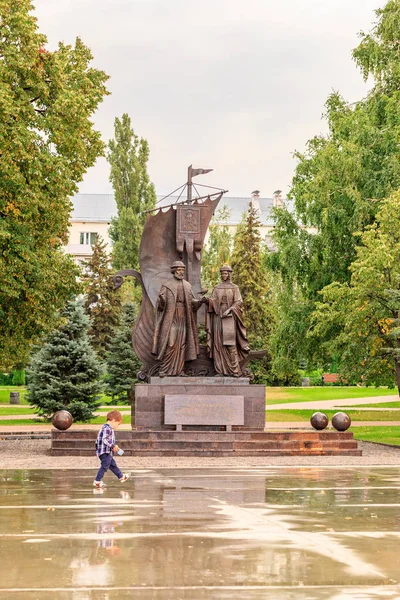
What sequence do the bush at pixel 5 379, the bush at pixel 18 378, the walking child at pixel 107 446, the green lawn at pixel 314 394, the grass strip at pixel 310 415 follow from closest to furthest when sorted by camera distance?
the walking child at pixel 107 446 < the grass strip at pixel 310 415 < the green lawn at pixel 314 394 < the bush at pixel 18 378 < the bush at pixel 5 379

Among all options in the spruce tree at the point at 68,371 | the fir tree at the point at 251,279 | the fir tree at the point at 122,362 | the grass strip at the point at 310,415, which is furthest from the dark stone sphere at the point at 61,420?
the fir tree at the point at 251,279

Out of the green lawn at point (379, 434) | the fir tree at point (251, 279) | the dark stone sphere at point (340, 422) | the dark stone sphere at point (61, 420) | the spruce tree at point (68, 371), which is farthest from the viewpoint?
the fir tree at point (251, 279)

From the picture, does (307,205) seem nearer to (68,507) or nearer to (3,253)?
(3,253)

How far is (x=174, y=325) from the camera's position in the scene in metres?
24.4

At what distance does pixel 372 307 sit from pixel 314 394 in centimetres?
2797

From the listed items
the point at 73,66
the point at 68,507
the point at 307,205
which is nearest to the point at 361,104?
the point at 307,205

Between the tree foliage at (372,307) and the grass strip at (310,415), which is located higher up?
the tree foliage at (372,307)

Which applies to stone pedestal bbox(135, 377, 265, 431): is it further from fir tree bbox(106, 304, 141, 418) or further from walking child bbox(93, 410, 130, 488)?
fir tree bbox(106, 304, 141, 418)

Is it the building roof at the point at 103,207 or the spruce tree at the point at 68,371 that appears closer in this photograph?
the spruce tree at the point at 68,371

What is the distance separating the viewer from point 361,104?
45031 mm

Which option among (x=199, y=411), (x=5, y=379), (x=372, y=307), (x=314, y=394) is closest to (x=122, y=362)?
(x=314, y=394)

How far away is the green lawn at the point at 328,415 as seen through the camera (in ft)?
131

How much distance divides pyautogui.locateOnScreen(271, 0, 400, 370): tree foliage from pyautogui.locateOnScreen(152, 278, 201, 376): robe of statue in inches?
644

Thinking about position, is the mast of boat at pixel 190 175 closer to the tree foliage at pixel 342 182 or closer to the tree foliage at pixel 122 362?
the tree foliage at pixel 342 182
